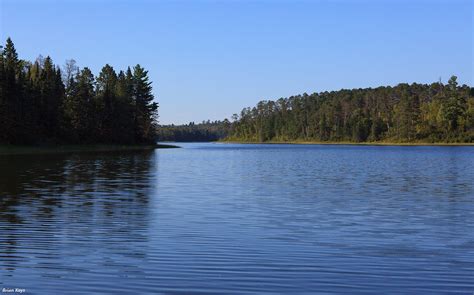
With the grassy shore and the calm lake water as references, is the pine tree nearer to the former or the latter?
the grassy shore

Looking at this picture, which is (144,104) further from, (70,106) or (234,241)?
(234,241)

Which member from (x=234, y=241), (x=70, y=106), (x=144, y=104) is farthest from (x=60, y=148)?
(x=234, y=241)

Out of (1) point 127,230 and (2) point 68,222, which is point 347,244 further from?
(2) point 68,222

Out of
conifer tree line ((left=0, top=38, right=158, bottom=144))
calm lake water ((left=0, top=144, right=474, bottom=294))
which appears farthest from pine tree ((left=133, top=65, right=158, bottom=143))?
calm lake water ((left=0, top=144, right=474, bottom=294))

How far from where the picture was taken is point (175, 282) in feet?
43.8

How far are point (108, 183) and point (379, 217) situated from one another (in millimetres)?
23153

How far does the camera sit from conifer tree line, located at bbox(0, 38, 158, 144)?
321 ft

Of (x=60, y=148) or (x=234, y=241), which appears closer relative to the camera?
(x=234, y=241)

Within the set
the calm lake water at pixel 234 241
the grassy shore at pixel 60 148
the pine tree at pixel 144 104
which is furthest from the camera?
the pine tree at pixel 144 104

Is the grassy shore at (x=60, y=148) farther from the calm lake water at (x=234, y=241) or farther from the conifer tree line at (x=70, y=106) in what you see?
the calm lake water at (x=234, y=241)

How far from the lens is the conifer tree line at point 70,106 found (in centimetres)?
9788

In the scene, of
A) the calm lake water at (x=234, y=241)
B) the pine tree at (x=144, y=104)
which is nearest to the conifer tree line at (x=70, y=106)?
the pine tree at (x=144, y=104)

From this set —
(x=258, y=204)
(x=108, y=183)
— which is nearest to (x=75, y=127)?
(x=108, y=183)

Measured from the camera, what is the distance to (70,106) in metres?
126
